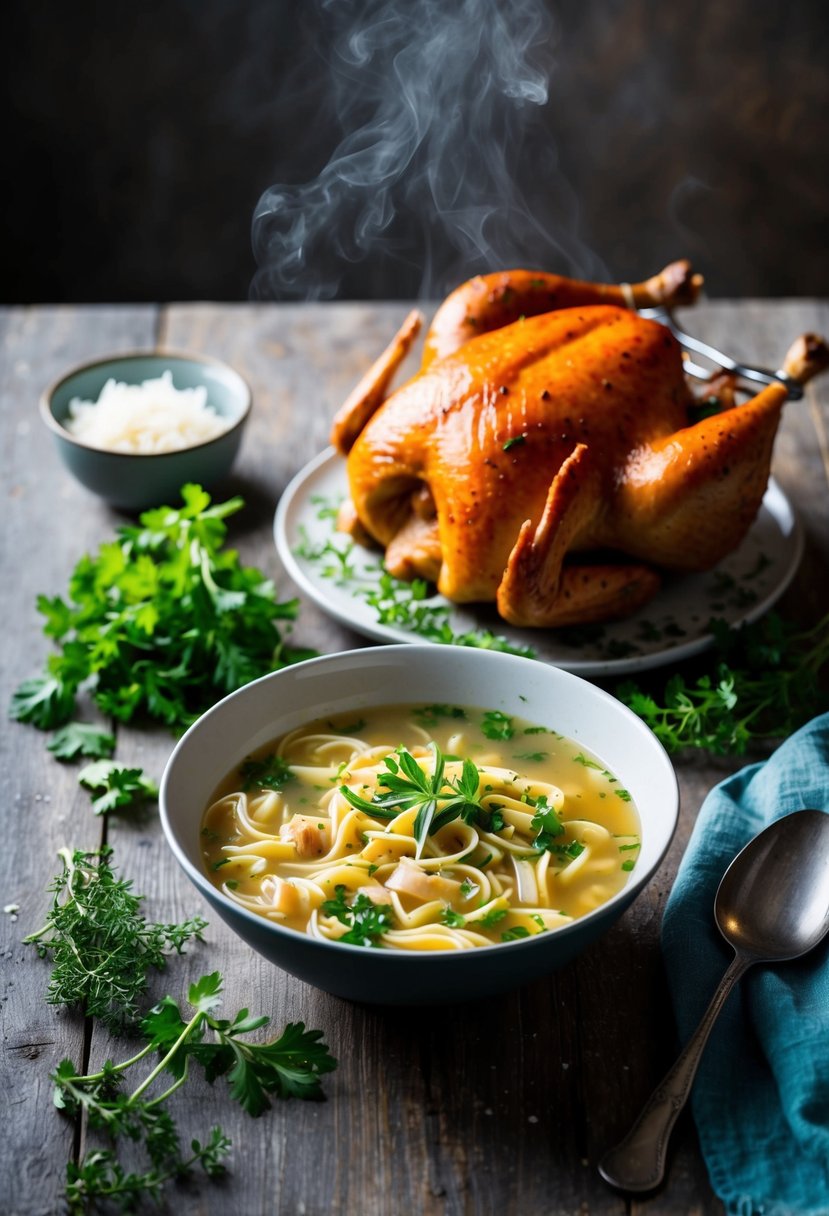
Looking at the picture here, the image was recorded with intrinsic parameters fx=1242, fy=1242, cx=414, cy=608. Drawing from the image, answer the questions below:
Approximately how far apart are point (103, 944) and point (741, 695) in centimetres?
142

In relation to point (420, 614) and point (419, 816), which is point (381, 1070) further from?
point (420, 614)

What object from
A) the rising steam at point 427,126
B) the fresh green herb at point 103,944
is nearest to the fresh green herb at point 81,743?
the fresh green herb at point 103,944

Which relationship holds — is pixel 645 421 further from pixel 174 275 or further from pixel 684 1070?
pixel 174 275

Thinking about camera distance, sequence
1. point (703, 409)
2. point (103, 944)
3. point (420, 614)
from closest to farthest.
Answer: point (103, 944) < point (420, 614) < point (703, 409)

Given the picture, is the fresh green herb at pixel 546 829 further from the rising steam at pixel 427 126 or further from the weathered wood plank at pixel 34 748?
the rising steam at pixel 427 126

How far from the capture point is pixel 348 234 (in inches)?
255

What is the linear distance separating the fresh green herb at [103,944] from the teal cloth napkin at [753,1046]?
0.85 metres

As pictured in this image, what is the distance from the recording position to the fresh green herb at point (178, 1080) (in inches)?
70.2

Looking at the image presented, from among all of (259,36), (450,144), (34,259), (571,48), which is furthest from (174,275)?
(450,144)

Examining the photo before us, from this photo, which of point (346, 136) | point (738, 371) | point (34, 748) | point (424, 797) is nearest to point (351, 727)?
point (424, 797)

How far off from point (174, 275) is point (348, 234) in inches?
44.2

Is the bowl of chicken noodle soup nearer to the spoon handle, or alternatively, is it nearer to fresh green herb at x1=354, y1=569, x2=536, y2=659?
the spoon handle

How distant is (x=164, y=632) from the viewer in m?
2.87

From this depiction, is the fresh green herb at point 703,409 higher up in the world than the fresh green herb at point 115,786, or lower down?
higher up
